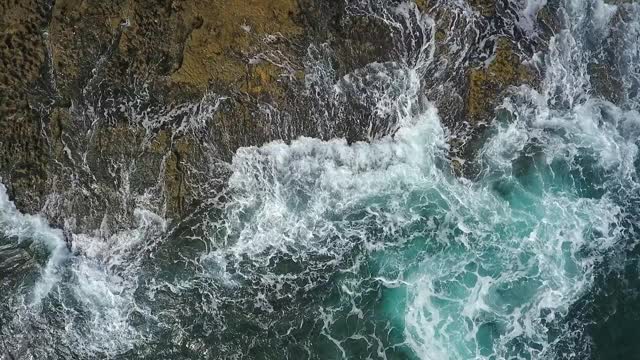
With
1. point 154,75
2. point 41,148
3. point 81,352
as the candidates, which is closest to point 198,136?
point 154,75

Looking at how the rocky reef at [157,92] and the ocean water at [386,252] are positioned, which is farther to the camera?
the rocky reef at [157,92]

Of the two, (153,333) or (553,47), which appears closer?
(153,333)

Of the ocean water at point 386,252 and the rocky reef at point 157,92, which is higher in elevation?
the rocky reef at point 157,92

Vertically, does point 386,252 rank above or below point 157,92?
below

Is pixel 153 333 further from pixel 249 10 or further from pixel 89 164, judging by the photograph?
pixel 249 10
